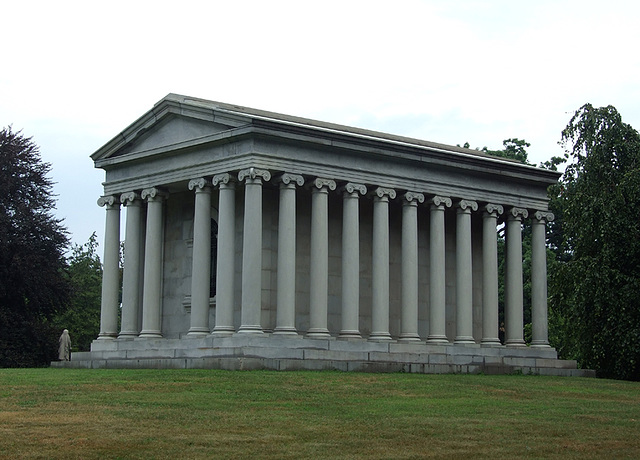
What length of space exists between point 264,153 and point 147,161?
6871 millimetres

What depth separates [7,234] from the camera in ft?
197

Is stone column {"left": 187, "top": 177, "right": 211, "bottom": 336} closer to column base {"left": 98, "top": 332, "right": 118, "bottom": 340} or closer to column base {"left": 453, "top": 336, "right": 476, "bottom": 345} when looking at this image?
column base {"left": 98, "top": 332, "right": 118, "bottom": 340}

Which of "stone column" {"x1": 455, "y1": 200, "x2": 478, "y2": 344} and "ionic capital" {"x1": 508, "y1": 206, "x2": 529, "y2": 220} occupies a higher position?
"ionic capital" {"x1": 508, "y1": 206, "x2": 529, "y2": 220}

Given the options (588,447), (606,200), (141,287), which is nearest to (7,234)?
(141,287)

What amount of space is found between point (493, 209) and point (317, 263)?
10058 mm

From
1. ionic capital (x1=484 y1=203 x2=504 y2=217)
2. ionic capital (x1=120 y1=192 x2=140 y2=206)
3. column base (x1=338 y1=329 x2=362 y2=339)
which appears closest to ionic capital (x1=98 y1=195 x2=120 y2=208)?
ionic capital (x1=120 y1=192 x2=140 y2=206)

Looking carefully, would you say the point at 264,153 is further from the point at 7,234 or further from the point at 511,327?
the point at 7,234

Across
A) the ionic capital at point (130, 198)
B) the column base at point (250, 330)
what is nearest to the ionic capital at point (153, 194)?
the ionic capital at point (130, 198)

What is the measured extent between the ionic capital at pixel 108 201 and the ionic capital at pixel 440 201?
44.4 ft

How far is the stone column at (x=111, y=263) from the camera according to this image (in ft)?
154

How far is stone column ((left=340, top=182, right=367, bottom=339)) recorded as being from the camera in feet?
140

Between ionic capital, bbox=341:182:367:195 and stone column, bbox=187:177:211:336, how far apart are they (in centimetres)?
532

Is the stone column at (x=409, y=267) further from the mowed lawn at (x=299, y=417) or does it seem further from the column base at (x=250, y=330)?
the mowed lawn at (x=299, y=417)

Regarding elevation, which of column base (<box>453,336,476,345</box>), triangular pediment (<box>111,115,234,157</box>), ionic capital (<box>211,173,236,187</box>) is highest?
triangular pediment (<box>111,115,234,157</box>)
